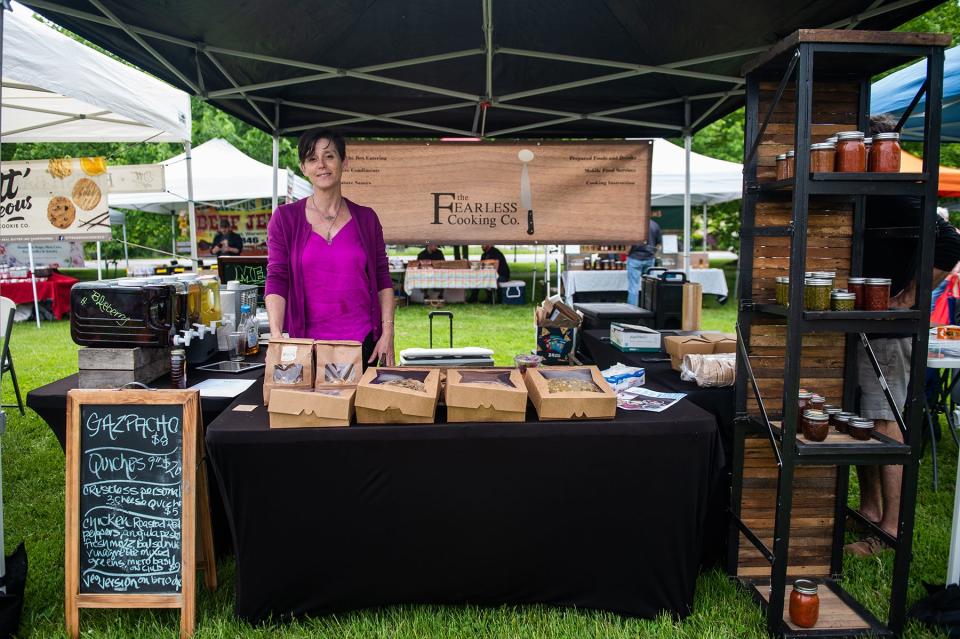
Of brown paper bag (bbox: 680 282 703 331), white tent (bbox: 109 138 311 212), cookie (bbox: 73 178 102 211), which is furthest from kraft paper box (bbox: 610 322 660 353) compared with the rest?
white tent (bbox: 109 138 311 212)

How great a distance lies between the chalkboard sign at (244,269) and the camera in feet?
14.0

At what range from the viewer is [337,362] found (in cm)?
232

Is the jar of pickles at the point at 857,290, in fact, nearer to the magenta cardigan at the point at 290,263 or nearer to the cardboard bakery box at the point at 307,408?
the cardboard bakery box at the point at 307,408

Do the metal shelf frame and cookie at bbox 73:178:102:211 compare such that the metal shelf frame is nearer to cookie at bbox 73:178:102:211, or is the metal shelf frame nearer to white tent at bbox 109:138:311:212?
cookie at bbox 73:178:102:211

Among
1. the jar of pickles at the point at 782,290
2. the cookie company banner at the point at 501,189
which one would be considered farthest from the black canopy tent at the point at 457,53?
the jar of pickles at the point at 782,290

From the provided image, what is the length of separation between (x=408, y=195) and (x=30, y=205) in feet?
11.1

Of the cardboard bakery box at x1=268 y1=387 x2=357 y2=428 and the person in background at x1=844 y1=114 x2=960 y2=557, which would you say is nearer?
the cardboard bakery box at x1=268 y1=387 x2=357 y2=428

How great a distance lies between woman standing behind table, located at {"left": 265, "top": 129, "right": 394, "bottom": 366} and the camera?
9.05 feet

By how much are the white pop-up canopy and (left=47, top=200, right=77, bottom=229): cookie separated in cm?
83

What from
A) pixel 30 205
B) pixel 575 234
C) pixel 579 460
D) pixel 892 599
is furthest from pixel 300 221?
pixel 30 205

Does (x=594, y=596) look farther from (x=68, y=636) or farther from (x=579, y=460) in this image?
(x=68, y=636)

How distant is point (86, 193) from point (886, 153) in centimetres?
559

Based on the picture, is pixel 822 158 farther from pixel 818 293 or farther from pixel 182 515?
pixel 182 515

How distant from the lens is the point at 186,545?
2.31 metres
